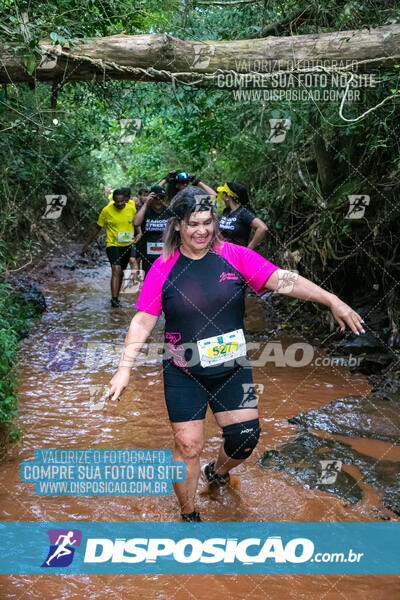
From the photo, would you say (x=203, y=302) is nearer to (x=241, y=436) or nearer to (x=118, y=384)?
(x=118, y=384)

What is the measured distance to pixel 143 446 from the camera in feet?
14.8

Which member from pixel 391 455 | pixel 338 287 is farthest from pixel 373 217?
pixel 391 455

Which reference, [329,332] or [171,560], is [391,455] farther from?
[329,332]

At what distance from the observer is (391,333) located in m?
6.23

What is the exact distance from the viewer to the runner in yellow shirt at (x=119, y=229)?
8711 mm

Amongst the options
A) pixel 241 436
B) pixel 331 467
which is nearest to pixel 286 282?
pixel 241 436

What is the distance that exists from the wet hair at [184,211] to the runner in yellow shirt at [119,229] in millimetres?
5261

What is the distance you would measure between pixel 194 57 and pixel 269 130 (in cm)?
274

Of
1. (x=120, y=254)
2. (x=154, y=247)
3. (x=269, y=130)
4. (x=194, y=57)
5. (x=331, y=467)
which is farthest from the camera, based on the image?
(x=120, y=254)

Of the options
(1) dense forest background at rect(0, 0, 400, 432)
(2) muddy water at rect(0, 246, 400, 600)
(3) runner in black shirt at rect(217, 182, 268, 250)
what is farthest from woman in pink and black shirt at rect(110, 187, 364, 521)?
(3) runner in black shirt at rect(217, 182, 268, 250)

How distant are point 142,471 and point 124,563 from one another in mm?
964

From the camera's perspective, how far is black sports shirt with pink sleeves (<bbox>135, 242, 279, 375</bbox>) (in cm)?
322

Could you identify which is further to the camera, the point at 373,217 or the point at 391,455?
the point at 373,217

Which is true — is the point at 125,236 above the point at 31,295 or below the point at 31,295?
above
